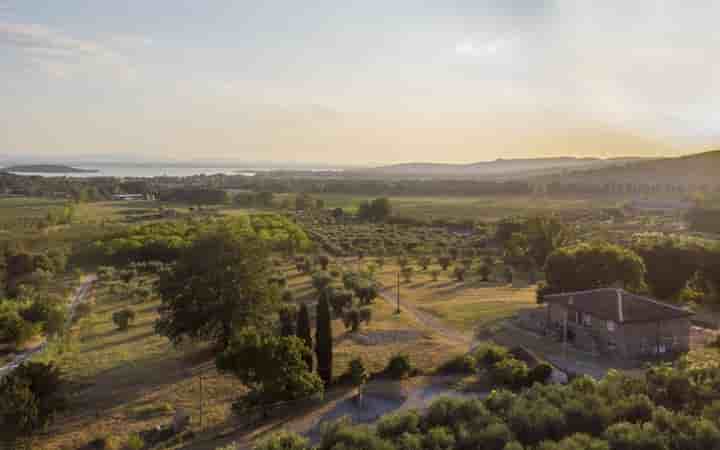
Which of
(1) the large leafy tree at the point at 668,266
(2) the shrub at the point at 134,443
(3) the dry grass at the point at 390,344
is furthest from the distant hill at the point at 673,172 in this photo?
(2) the shrub at the point at 134,443

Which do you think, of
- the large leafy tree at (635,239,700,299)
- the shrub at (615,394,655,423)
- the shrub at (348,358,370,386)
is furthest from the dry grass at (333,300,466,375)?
the large leafy tree at (635,239,700,299)

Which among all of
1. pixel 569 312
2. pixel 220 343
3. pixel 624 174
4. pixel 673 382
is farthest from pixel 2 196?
pixel 624 174

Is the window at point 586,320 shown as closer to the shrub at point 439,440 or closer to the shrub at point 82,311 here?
the shrub at point 439,440

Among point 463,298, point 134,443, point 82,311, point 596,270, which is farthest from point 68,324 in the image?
point 596,270

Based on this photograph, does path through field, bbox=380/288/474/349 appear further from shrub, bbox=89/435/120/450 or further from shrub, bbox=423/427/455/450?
shrub, bbox=89/435/120/450

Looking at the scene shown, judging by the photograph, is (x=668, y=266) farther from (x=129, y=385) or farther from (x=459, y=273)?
(x=129, y=385)

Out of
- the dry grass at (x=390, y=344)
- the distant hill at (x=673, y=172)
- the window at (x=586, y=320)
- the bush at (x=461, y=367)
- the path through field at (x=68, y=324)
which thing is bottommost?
the path through field at (x=68, y=324)
